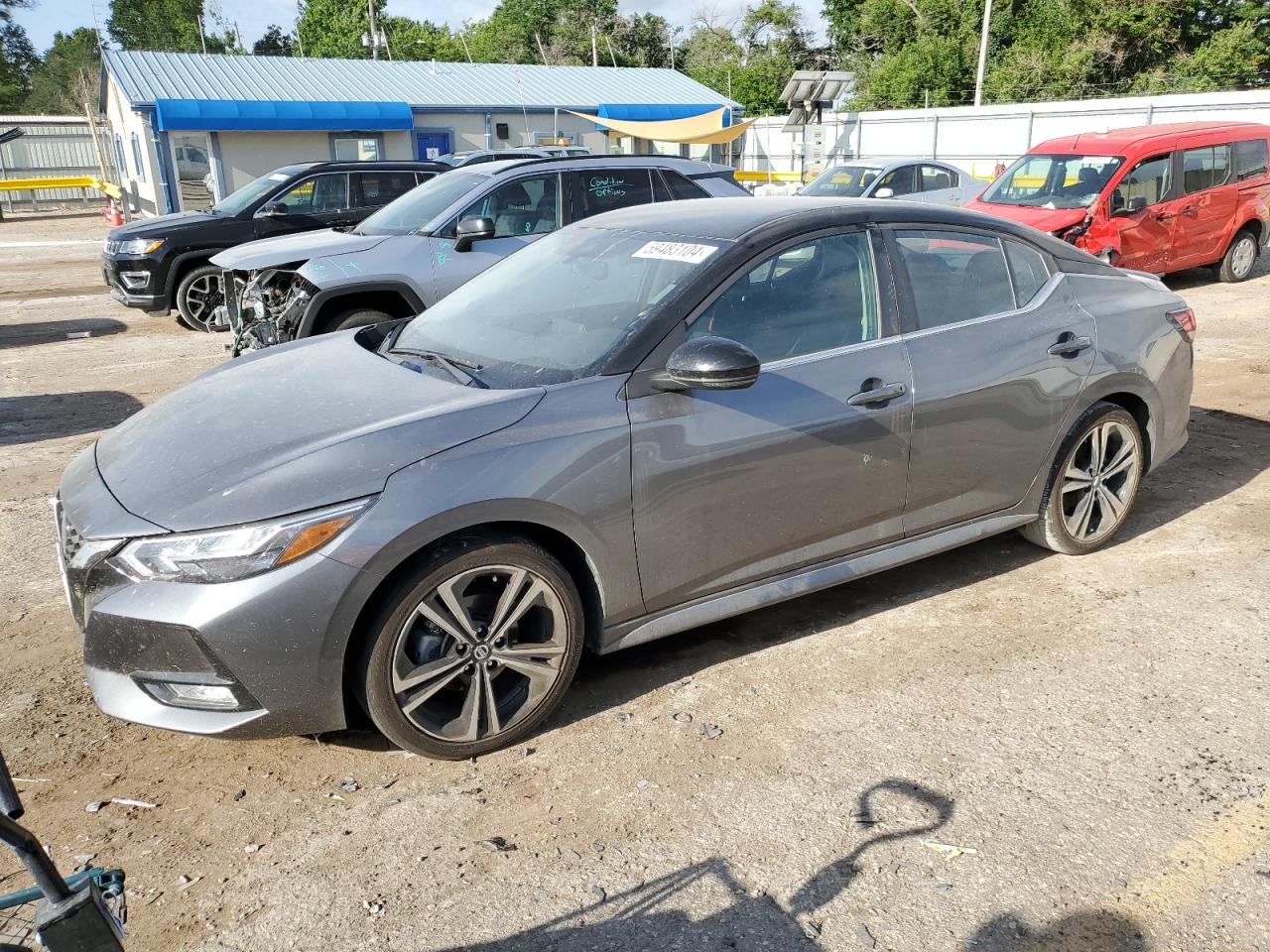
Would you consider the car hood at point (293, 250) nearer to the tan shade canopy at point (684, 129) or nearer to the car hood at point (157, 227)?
the car hood at point (157, 227)

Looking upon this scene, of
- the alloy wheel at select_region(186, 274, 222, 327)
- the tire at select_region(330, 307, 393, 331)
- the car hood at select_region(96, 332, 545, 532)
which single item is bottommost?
the alloy wheel at select_region(186, 274, 222, 327)

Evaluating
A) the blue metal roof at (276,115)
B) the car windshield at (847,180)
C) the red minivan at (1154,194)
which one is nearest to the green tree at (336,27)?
the blue metal roof at (276,115)

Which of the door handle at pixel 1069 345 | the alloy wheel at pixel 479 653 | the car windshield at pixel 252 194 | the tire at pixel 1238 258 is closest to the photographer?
the alloy wheel at pixel 479 653

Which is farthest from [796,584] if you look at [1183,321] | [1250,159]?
[1250,159]

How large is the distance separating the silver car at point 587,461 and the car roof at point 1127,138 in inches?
325

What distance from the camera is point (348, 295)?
7.94m

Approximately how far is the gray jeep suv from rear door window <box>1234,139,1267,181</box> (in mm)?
7143

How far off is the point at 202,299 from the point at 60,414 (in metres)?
3.82

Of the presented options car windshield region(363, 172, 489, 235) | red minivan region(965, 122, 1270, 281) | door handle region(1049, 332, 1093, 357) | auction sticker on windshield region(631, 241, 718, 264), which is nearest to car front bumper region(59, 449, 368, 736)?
auction sticker on windshield region(631, 241, 718, 264)

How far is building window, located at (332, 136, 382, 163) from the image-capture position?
1152 inches

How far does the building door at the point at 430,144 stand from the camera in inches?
1213

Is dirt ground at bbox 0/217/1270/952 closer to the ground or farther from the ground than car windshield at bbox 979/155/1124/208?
closer to the ground

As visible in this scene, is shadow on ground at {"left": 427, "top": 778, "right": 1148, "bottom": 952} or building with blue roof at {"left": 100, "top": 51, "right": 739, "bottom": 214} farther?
building with blue roof at {"left": 100, "top": 51, "right": 739, "bottom": 214}

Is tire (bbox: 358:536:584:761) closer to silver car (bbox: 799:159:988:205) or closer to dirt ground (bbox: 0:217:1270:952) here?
dirt ground (bbox: 0:217:1270:952)
